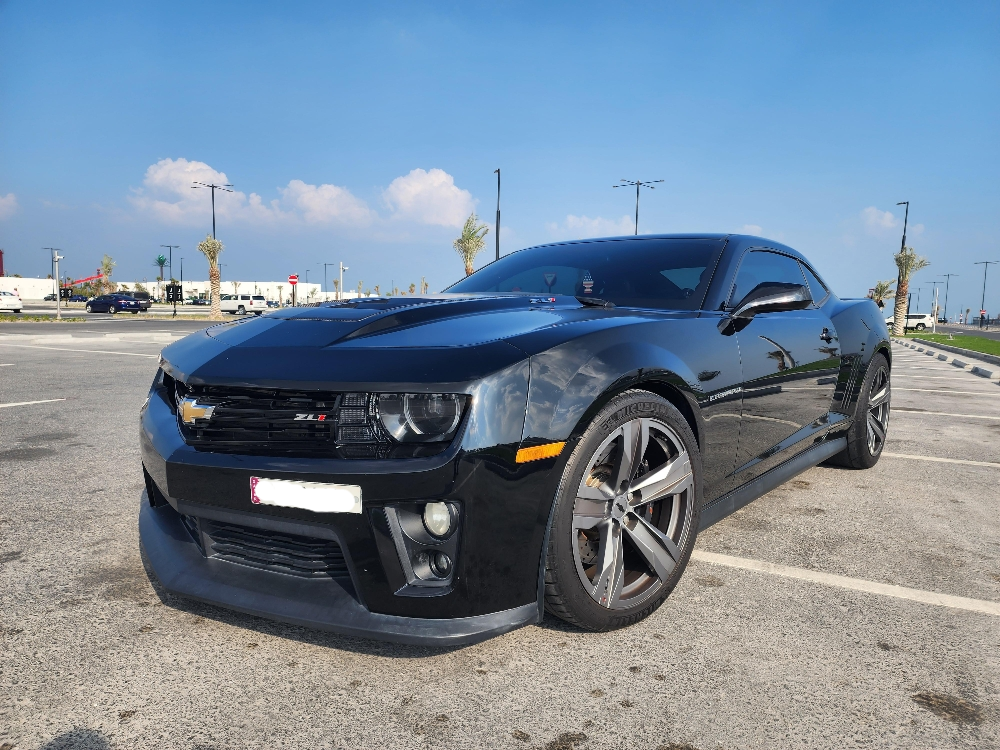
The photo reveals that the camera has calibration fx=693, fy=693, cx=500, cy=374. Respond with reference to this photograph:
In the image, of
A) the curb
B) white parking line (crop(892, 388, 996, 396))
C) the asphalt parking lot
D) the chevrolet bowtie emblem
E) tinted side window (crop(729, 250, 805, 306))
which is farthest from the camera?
the curb

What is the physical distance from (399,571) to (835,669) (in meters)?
1.24

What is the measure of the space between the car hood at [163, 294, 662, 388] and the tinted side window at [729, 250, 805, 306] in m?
0.80

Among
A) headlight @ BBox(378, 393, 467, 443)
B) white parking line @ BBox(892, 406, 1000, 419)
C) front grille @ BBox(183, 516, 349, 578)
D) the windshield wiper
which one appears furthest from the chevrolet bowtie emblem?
white parking line @ BBox(892, 406, 1000, 419)

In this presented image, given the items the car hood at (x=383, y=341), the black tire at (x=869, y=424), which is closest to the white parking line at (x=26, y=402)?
the car hood at (x=383, y=341)

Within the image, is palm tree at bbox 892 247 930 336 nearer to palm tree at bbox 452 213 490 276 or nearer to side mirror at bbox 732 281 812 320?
palm tree at bbox 452 213 490 276

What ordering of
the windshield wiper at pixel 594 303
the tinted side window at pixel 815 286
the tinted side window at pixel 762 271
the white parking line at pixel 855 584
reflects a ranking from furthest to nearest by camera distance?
the tinted side window at pixel 815 286
the tinted side window at pixel 762 271
the windshield wiper at pixel 594 303
the white parking line at pixel 855 584

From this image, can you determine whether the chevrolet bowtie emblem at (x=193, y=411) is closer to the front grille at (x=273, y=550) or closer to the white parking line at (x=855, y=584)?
the front grille at (x=273, y=550)

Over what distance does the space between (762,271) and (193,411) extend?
2660mm

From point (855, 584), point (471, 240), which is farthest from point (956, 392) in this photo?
point (471, 240)

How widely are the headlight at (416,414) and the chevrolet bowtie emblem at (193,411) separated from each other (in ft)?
1.82

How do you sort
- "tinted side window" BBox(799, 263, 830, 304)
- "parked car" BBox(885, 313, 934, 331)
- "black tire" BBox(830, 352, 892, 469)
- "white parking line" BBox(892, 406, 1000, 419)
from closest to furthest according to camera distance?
"tinted side window" BBox(799, 263, 830, 304) → "black tire" BBox(830, 352, 892, 469) → "white parking line" BBox(892, 406, 1000, 419) → "parked car" BBox(885, 313, 934, 331)

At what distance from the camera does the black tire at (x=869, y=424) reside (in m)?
4.14

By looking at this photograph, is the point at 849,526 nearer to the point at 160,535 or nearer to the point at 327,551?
the point at 327,551

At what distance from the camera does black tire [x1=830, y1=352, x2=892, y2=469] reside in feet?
13.6
